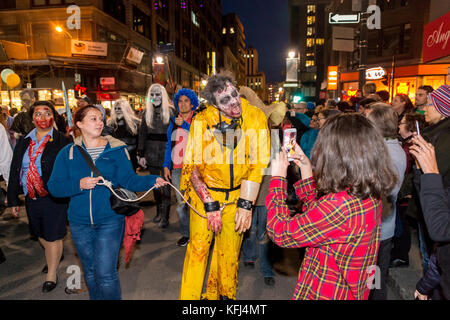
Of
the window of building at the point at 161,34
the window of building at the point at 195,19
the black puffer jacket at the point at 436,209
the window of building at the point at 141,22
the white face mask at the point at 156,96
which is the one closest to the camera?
the black puffer jacket at the point at 436,209

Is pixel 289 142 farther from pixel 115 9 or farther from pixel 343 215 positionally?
pixel 115 9

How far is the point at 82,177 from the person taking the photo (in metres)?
2.82

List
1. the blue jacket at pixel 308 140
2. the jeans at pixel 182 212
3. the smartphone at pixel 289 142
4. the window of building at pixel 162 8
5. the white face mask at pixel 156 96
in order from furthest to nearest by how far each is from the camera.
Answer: the window of building at pixel 162 8 < the blue jacket at pixel 308 140 < the white face mask at pixel 156 96 < the jeans at pixel 182 212 < the smartphone at pixel 289 142

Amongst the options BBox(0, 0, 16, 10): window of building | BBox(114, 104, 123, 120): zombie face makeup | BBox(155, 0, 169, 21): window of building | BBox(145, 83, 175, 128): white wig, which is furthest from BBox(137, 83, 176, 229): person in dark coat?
BBox(155, 0, 169, 21): window of building

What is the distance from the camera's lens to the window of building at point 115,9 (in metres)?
22.7

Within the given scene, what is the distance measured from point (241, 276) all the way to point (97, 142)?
8.33ft

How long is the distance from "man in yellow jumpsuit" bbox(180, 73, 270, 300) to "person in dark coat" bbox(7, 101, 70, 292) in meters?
1.86

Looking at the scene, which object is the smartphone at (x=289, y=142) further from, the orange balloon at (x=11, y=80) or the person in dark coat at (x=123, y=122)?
the orange balloon at (x=11, y=80)

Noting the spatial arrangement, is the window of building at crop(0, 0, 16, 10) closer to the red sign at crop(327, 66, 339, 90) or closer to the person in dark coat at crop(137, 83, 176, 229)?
the person in dark coat at crop(137, 83, 176, 229)

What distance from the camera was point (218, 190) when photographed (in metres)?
2.91

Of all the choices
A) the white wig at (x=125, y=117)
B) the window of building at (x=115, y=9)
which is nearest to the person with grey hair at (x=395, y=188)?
the white wig at (x=125, y=117)

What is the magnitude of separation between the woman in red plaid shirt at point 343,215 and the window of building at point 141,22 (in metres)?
29.5

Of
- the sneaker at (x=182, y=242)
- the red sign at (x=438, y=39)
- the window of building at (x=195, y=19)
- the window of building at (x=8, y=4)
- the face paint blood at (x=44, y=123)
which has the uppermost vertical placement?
the window of building at (x=195, y=19)

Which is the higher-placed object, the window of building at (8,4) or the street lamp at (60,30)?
the window of building at (8,4)
